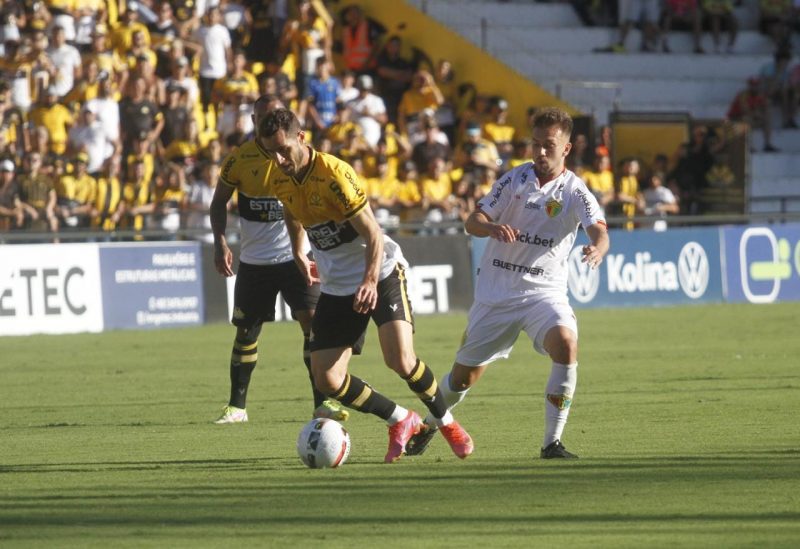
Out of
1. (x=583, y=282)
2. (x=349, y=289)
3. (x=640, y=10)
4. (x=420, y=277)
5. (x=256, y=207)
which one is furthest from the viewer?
(x=640, y=10)

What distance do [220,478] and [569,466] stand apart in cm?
199

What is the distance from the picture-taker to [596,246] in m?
9.37

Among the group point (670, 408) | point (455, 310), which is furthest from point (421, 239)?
point (670, 408)

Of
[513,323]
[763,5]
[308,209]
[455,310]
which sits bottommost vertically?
[455,310]

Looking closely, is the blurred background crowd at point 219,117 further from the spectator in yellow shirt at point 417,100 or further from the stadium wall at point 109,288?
the stadium wall at point 109,288

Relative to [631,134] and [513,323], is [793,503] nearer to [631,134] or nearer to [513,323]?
[513,323]

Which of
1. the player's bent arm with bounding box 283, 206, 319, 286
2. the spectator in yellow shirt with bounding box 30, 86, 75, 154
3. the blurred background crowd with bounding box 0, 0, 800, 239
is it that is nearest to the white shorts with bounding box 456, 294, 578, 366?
the player's bent arm with bounding box 283, 206, 319, 286

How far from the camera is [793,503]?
779cm

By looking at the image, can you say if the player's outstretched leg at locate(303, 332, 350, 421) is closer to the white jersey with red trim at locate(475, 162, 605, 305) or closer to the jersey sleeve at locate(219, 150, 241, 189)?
the jersey sleeve at locate(219, 150, 241, 189)

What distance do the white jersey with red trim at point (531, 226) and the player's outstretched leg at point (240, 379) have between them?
10.2 ft

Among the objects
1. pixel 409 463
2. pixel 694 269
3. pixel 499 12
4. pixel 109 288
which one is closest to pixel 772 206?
pixel 694 269

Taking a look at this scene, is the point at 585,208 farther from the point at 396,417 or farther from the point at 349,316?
the point at 396,417

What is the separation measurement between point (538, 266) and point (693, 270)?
18286mm

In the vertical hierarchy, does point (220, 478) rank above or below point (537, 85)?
below
